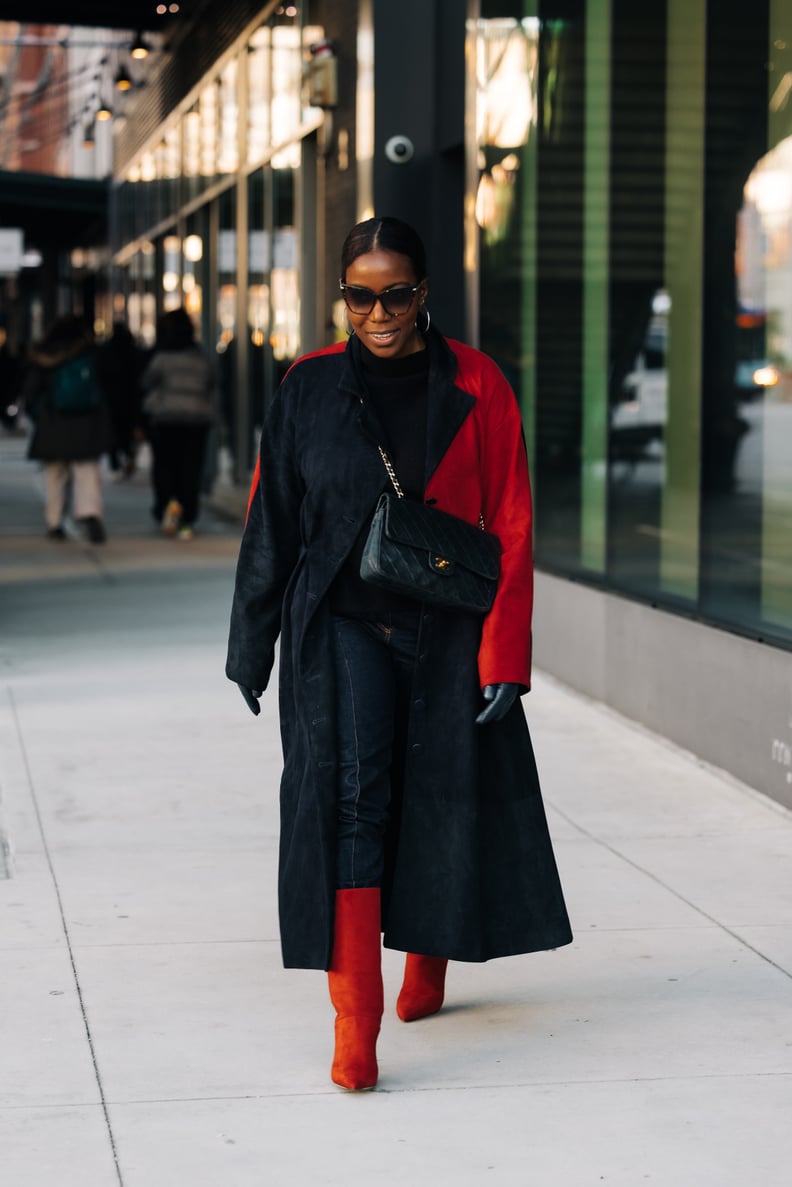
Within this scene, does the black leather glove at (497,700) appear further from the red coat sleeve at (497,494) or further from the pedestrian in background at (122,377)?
the pedestrian in background at (122,377)

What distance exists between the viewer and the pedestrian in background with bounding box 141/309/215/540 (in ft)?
56.1

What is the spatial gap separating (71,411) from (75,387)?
7.9 inches

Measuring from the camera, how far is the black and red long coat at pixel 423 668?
435cm

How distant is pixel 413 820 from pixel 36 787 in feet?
10.5

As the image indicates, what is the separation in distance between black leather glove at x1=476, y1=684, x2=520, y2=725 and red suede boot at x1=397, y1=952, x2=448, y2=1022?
68 cm

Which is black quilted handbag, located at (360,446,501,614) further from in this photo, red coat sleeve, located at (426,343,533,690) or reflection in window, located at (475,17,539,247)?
reflection in window, located at (475,17,539,247)

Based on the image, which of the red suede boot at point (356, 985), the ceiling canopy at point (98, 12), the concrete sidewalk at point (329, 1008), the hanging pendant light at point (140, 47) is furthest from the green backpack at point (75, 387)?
the red suede boot at point (356, 985)

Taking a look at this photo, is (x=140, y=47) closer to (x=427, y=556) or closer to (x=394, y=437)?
(x=394, y=437)

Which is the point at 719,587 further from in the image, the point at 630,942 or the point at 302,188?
the point at 302,188

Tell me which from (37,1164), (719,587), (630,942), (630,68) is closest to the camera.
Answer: (37,1164)

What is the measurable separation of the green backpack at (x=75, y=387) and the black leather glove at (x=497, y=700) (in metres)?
12.4

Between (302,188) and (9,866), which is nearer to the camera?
(9,866)

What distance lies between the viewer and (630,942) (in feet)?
17.6

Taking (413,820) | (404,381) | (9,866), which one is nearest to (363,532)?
(404,381)
